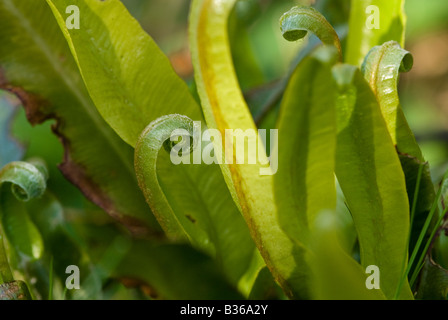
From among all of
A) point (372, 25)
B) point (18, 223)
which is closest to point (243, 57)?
point (372, 25)

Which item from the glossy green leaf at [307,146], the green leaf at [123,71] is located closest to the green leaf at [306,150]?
the glossy green leaf at [307,146]

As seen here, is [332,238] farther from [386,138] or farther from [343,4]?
[343,4]

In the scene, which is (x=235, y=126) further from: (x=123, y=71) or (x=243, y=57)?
(x=243, y=57)

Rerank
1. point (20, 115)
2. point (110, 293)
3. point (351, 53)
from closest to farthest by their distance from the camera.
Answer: point (110, 293) < point (351, 53) < point (20, 115)

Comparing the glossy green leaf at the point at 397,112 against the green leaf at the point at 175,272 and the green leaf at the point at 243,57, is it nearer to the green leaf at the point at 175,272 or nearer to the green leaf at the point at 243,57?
the green leaf at the point at 175,272

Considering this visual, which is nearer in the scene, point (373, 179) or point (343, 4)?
point (373, 179)

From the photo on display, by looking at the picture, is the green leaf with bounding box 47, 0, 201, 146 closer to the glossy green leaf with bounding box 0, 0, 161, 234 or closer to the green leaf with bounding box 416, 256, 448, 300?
the glossy green leaf with bounding box 0, 0, 161, 234
